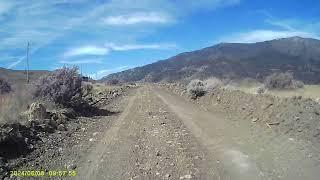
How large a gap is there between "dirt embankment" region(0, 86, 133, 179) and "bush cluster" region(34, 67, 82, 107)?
2.44 metres

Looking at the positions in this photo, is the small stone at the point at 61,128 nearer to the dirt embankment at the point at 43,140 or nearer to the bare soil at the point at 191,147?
the dirt embankment at the point at 43,140

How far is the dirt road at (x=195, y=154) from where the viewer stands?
9.84 metres

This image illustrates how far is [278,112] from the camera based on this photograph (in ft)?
59.1

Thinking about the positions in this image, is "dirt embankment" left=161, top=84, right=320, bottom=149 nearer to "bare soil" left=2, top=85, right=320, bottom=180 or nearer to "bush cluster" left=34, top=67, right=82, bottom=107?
"bare soil" left=2, top=85, right=320, bottom=180

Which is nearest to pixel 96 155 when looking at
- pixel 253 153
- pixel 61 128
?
pixel 253 153

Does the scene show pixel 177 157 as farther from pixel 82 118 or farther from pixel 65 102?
pixel 65 102

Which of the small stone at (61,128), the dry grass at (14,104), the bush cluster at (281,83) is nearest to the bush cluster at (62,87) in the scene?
the dry grass at (14,104)

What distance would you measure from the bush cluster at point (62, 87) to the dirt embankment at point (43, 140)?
2444 mm

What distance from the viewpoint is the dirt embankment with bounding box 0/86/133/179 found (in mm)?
10923

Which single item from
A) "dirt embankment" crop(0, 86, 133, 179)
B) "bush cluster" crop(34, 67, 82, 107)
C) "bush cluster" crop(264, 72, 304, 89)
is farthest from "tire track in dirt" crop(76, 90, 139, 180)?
"bush cluster" crop(264, 72, 304, 89)

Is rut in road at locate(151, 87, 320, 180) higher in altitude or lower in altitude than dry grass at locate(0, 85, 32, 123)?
lower

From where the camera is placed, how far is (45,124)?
1570cm

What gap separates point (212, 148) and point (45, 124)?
20.4 feet

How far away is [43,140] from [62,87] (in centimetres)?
823
